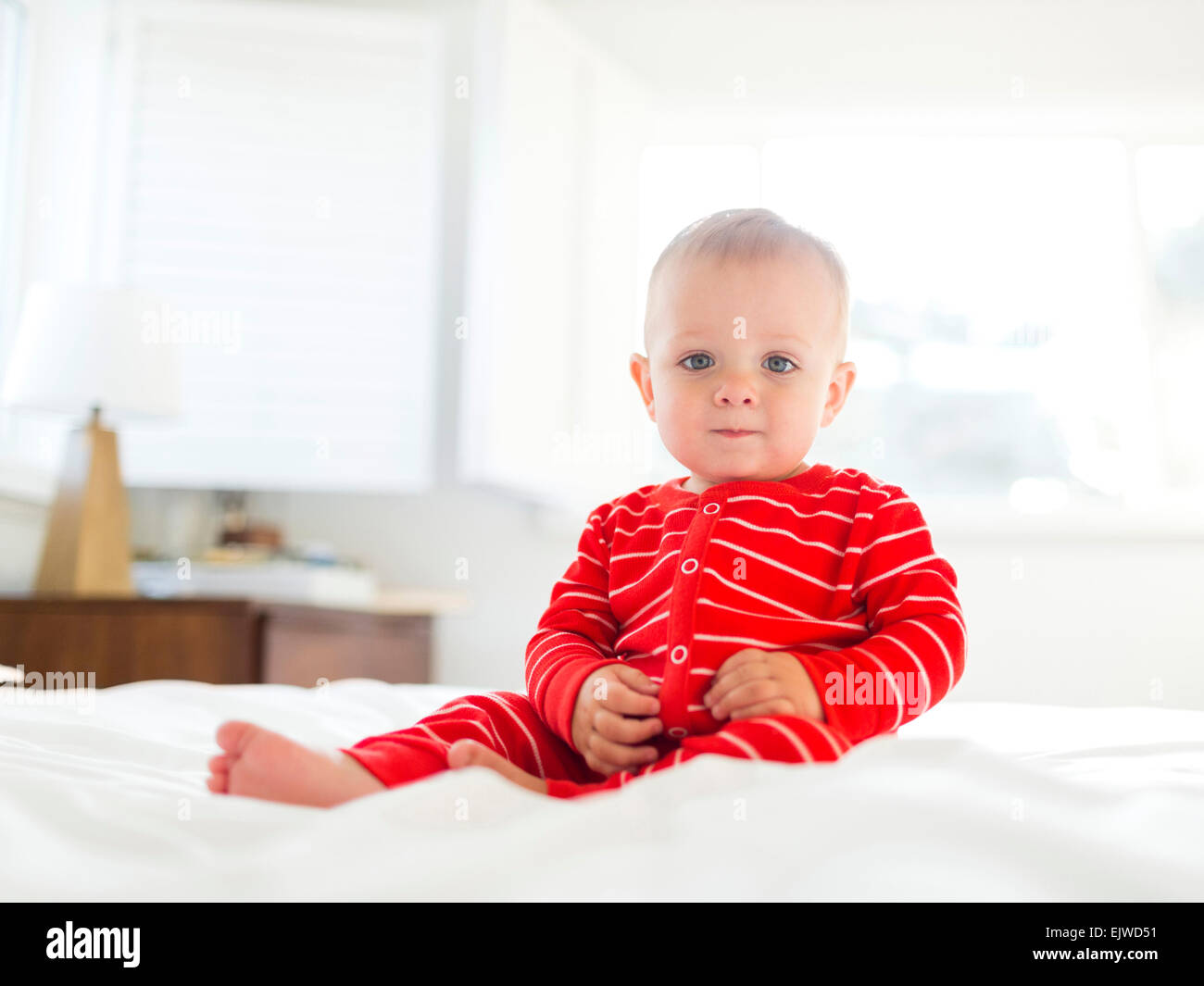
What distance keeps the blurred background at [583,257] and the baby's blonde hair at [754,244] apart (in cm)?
174

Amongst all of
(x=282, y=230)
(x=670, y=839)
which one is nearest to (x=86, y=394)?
(x=282, y=230)

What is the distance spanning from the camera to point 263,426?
9.76ft

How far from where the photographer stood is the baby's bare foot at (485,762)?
810 mm

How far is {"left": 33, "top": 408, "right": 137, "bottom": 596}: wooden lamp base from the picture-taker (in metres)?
2.22

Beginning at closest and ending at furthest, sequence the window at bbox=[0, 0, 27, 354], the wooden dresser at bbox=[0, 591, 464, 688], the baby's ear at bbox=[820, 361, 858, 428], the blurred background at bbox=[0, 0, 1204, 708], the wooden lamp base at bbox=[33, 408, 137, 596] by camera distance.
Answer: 1. the baby's ear at bbox=[820, 361, 858, 428]
2. the wooden dresser at bbox=[0, 591, 464, 688]
3. the wooden lamp base at bbox=[33, 408, 137, 596]
4. the window at bbox=[0, 0, 27, 354]
5. the blurred background at bbox=[0, 0, 1204, 708]

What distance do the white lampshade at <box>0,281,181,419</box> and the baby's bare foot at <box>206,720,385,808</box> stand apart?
1676mm

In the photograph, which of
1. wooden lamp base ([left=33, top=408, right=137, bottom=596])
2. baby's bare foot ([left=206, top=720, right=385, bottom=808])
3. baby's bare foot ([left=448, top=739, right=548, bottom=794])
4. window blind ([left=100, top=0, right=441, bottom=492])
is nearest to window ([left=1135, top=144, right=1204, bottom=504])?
window blind ([left=100, top=0, right=441, bottom=492])

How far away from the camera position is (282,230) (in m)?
3.04

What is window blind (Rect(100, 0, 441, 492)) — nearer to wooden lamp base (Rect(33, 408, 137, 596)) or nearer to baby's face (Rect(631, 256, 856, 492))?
wooden lamp base (Rect(33, 408, 137, 596))

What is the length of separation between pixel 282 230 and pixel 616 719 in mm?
2479

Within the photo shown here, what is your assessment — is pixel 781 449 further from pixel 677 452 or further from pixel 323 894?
pixel 323 894

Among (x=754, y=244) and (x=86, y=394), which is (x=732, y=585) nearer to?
(x=754, y=244)

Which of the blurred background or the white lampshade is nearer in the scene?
the white lampshade
